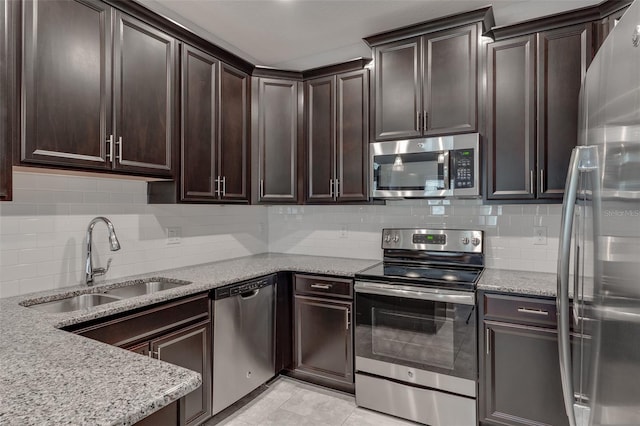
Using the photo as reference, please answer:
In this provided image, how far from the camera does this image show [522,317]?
79.7 inches

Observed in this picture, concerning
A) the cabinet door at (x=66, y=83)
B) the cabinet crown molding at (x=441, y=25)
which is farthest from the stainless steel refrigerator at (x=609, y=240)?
the cabinet door at (x=66, y=83)

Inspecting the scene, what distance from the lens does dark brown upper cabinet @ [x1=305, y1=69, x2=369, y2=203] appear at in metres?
2.80

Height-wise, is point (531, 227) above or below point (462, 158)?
below

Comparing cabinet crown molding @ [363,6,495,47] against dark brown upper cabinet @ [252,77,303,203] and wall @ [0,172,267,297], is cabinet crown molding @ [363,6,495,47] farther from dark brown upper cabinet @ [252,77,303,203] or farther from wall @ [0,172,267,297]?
wall @ [0,172,267,297]

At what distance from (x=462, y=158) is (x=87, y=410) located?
89.7 inches

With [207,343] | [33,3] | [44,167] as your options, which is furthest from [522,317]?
[33,3]

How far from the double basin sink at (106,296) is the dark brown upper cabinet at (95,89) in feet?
2.35

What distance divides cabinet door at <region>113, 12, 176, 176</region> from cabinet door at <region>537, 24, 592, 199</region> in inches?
91.4

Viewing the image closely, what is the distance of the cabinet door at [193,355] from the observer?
1943 mm

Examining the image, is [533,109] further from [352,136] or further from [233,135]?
[233,135]

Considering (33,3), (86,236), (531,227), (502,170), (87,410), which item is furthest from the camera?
(531,227)

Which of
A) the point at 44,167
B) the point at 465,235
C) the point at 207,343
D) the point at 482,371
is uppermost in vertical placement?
the point at 44,167

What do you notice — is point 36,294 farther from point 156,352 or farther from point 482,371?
point 482,371

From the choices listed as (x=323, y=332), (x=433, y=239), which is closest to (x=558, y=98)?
(x=433, y=239)
